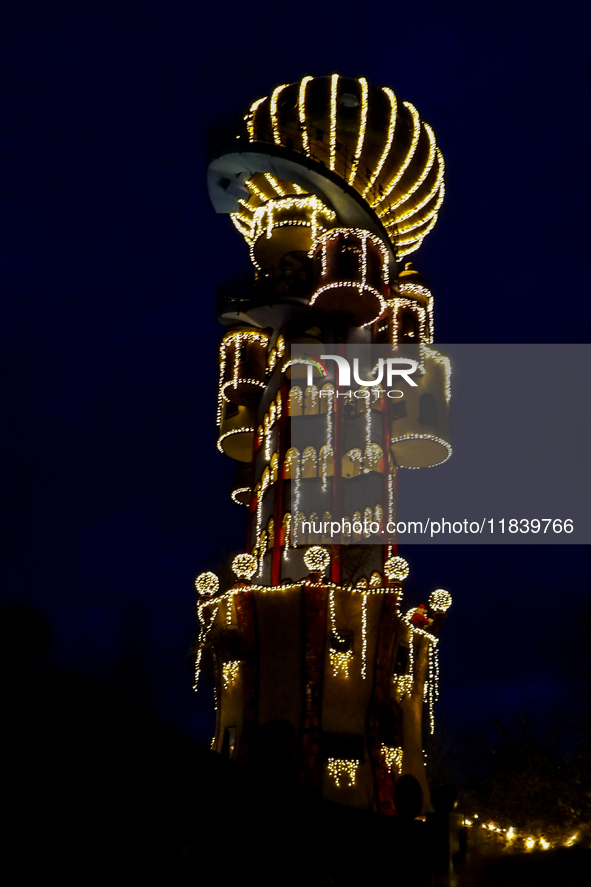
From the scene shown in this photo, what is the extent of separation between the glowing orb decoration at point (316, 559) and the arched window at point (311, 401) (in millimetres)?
6539

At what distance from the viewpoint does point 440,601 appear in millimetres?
31578

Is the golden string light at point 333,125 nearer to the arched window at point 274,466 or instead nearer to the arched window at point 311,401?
the arched window at point 311,401

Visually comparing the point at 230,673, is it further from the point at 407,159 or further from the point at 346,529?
the point at 407,159

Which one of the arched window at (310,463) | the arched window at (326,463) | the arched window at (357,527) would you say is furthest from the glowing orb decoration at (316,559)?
the arched window at (310,463)

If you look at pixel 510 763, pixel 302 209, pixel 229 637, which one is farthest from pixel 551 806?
pixel 302 209

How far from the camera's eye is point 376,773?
27391 millimetres

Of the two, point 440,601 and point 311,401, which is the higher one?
point 311,401

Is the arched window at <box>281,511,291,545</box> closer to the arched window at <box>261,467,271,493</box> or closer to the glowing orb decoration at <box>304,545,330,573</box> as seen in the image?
the arched window at <box>261,467,271,493</box>

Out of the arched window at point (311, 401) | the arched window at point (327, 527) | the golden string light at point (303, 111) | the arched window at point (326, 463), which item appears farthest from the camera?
the golden string light at point (303, 111)

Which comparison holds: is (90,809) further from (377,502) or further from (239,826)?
(377,502)

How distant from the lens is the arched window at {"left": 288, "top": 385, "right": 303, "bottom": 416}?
3338cm

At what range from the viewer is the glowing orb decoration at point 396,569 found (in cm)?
2905

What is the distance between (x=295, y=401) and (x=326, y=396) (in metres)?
1.26

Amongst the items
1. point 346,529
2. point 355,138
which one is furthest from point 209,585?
point 355,138
